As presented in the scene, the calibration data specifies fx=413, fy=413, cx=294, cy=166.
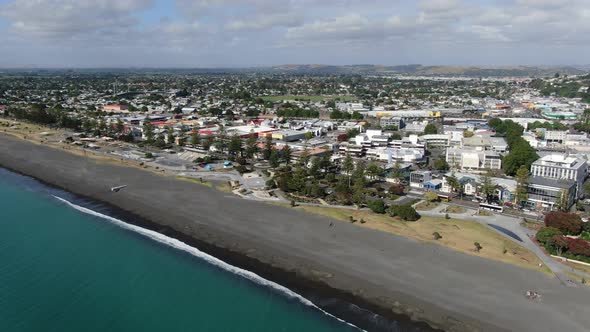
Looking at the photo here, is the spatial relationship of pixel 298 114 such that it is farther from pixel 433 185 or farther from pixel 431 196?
pixel 431 196

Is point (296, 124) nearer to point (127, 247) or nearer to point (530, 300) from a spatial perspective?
point (127, 247)

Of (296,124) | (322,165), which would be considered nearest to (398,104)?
(296,124)

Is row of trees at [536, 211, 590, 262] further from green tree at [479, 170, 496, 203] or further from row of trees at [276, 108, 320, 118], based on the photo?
row of trees at [276, 108, 320, 118]

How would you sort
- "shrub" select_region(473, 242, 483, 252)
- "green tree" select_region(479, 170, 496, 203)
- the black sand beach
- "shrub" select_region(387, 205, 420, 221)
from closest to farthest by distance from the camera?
the black sand beach
"shrub" select_region(473, 242, 483, 252)
"shrub" select_region(387, 205, 420, 221)
"green tree" select_region(479, 170, 496, 203)

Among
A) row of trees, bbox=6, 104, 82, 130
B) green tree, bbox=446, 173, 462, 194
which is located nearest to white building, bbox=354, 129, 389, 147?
green tree, bbox=446, 173, 462, 194

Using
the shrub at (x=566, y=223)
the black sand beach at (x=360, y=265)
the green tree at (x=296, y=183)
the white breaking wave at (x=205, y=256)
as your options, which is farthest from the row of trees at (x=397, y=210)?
the white breaking wave at (x=205, y=256)

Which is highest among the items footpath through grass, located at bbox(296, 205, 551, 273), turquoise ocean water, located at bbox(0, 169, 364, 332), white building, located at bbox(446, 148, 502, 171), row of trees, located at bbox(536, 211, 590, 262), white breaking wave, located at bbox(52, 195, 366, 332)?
white building, located at bbox(446, 148, 502, 171)

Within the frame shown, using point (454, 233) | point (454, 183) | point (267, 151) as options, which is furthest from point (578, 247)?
point (267, 151)
